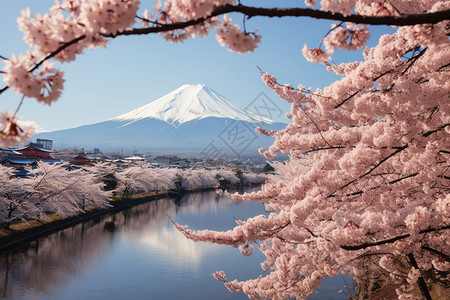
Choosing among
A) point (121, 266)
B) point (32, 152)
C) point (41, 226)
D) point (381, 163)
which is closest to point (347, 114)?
point (381, 163)

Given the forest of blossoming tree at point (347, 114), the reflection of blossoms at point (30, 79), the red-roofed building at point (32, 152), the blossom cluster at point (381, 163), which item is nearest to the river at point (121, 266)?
the forest of blossoming tree at point (347, 114)

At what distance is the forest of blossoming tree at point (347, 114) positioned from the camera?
1.49 metres

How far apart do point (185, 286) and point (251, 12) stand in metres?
12.9

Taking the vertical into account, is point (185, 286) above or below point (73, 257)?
below

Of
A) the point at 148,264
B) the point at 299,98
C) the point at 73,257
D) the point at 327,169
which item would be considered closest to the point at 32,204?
the point at 73,257

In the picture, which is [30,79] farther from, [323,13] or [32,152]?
[32,152]

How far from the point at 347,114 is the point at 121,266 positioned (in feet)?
43.0

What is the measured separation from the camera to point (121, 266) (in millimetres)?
15125

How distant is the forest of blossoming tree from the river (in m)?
7.64

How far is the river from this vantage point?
473 inches

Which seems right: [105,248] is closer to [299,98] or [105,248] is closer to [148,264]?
[148,264]

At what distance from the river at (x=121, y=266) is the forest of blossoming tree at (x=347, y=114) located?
764 centimetres

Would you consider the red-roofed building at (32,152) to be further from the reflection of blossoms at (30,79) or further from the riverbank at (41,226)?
the reflection of blossoms at (30,79)

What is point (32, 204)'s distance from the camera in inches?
712
